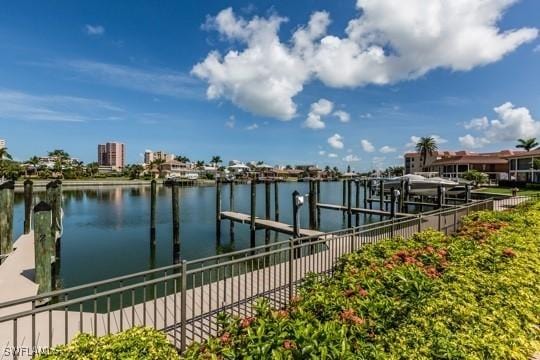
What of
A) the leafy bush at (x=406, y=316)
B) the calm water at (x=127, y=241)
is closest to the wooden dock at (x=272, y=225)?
the calm water at (x=127, y=241)

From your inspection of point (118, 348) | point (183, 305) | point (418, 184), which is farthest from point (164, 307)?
point (418, 184)

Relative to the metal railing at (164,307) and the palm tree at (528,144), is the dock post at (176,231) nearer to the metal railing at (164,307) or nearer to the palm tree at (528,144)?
the metal railing at (164,307)

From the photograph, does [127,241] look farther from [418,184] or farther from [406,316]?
[418,184]

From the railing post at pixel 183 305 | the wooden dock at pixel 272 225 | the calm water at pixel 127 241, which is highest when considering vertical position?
the railing post at pixel 183 305

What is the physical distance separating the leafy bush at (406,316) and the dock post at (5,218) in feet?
38.3

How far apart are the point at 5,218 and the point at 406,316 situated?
Result: 13614 millimetres

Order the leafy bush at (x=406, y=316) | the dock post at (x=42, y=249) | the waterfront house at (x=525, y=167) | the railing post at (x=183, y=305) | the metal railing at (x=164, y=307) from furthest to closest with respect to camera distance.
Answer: the waterfront house at (x=525, y=167), the dock post at (x=42, y=249), the railing post at (x=183, y=305), the metal railing at (x=164, y=307), the leafy bush at (x=406, y=316)

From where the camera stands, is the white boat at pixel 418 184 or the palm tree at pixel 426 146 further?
the palm tree at pixel 426 146

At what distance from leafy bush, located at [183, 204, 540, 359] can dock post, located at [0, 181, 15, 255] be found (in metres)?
11.7

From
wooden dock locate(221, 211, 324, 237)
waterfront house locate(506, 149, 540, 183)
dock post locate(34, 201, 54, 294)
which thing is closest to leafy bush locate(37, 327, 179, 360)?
dock post locate(34, 201, 54, 294)

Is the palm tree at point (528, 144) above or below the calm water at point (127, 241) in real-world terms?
above

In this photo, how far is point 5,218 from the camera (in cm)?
1144

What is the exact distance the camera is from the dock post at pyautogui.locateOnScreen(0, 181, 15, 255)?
36.9 ft

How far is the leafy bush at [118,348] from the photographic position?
2.54 metres
